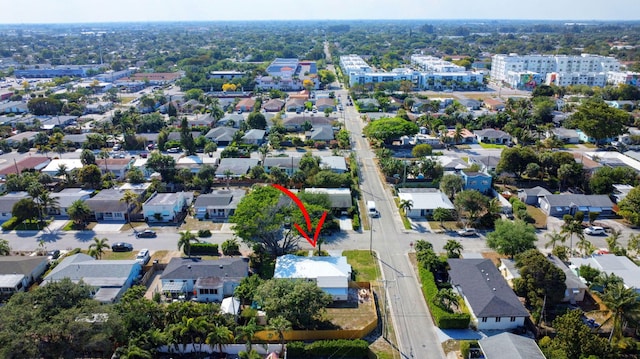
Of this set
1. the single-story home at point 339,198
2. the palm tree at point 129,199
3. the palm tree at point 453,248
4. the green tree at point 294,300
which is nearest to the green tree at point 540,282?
the palm tree at point 453,248

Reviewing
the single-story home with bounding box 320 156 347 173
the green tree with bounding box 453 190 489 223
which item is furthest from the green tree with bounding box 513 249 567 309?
the single-story home with bounding box 320 156 347 173

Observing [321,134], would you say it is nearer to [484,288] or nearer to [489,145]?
[489,145]

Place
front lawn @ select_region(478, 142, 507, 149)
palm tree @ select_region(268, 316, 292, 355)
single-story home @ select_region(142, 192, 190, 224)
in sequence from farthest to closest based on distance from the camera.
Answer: front lawn @ select_region(478, 142, 507, 149) → single-story home @ select_region(142, 192, 190, 224) → palm tree @ select_region(268, 316, 292, 355)

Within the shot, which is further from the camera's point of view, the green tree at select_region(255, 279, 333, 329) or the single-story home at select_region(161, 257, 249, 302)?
the single-story home at select_region(161, 257, 249, 302)

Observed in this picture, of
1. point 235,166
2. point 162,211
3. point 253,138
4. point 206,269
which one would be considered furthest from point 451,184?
point 253,138

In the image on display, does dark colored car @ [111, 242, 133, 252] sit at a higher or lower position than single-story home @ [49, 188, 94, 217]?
lower

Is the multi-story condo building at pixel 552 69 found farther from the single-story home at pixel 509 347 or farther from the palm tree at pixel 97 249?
the palm tree at pixel 97 249

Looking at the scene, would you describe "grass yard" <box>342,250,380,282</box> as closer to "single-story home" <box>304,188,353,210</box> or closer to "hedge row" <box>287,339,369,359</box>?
"single-story home" <box>304,188,353,210</box>
